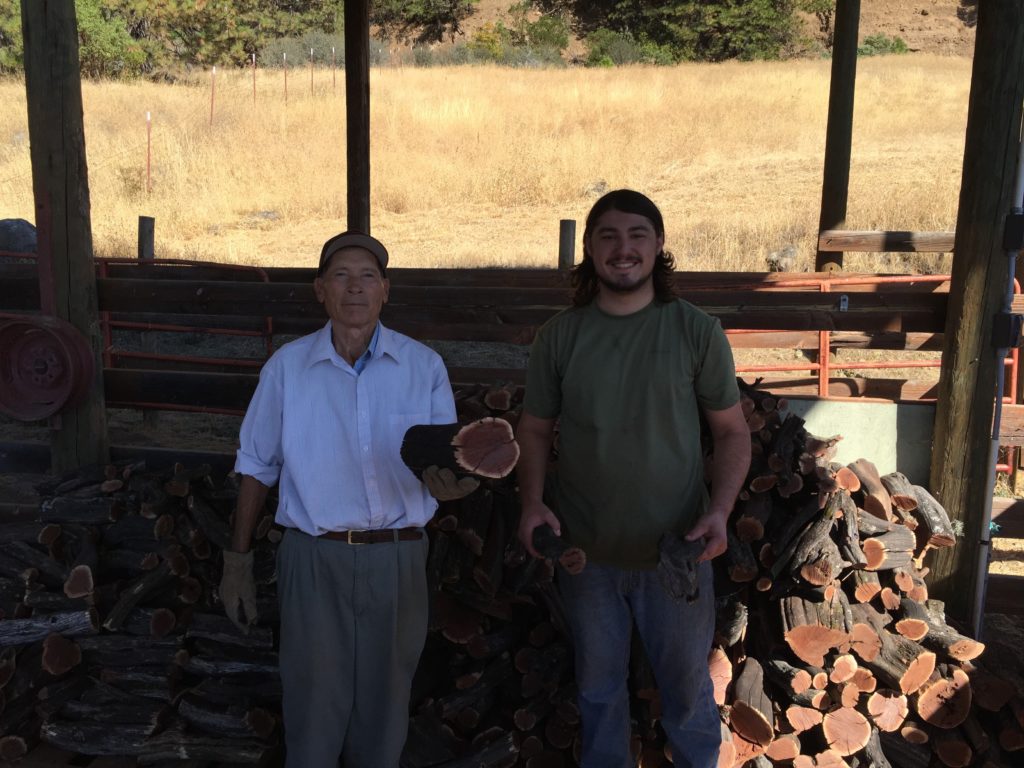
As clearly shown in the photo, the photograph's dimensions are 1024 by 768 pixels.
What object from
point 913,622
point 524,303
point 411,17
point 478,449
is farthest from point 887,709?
point 411,17

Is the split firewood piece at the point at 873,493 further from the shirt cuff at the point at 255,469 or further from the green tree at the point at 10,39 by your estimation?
the green tree at the point at 10,39

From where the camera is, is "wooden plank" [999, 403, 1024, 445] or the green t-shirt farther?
"wooden plank" [999, 403, 1024, 445]

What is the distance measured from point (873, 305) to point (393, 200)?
17.2 meters

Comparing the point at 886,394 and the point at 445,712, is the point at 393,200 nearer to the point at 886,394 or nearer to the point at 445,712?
the point at 886,394

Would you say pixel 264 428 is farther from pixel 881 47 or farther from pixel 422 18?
pixel 881 47

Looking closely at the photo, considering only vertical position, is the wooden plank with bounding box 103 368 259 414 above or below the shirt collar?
below

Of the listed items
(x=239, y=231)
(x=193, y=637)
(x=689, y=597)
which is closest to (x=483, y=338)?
(x=193, y=637)

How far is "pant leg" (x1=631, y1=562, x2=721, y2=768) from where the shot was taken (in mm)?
2412

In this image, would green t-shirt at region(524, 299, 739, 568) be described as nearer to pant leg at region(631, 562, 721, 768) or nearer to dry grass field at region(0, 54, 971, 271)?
pant leg at region(631, 562, 721, 768)

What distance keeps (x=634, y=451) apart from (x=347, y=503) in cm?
76

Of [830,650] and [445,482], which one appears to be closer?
[445,482]

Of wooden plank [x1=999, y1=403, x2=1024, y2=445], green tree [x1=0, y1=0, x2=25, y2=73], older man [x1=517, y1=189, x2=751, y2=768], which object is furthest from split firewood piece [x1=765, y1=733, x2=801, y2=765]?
green tree [x1=0, y1=0, x2=25, y2=73]

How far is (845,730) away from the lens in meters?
3.01

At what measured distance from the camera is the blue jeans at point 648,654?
7.95 ft
